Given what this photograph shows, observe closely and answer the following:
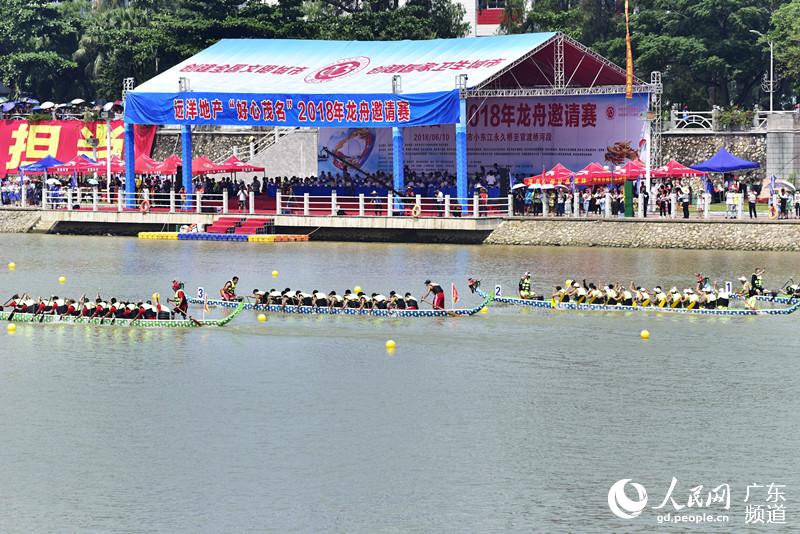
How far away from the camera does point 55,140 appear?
90000mm

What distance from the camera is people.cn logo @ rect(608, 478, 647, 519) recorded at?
28297 mm

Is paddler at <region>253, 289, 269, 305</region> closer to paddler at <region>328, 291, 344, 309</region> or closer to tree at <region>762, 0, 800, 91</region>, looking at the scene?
paddler at <region>328, 291, 344, 309</region>

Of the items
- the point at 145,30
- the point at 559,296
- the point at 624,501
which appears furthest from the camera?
the point at 145,30

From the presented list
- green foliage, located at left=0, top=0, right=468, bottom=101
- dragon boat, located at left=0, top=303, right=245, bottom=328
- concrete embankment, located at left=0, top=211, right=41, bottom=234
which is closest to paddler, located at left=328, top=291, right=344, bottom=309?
dragon boat, located at left=0, top=303, right=245, bottom=328

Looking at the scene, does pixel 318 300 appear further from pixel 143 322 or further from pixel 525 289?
pixel 525 289

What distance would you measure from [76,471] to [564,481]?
391 inches

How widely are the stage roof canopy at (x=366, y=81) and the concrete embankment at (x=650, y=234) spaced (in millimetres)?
5725

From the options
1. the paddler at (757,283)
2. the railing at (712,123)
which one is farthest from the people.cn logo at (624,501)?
the railing at (712,123)

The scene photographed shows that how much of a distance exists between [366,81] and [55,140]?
29.7m

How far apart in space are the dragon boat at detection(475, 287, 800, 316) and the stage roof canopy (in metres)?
17.3

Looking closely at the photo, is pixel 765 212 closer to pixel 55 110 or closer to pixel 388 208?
pixel 388 208

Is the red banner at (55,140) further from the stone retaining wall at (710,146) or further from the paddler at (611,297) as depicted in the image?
the paddler at (611,297)

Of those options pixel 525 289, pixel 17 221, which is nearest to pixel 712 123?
pixel 525 289

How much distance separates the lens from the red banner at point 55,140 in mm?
88812
